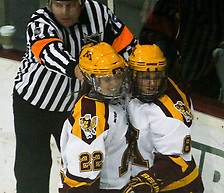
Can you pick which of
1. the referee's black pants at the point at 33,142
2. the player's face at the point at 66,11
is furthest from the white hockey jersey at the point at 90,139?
the referee's black pants at the point at 33,142

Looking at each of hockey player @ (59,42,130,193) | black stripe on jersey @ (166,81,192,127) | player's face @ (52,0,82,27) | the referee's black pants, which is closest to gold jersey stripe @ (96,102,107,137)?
hockey player @ (59,42,130,193)

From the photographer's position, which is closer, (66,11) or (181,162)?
(181,162)

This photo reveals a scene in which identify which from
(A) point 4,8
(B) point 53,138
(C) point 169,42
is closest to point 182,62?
(C) point 169,42

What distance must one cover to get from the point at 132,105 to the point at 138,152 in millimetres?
158

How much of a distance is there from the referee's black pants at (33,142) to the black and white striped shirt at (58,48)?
4 cm

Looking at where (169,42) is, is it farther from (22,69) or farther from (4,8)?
(4,8)

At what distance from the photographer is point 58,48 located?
1.75 m

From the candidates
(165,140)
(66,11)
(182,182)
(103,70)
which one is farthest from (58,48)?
(182,182)

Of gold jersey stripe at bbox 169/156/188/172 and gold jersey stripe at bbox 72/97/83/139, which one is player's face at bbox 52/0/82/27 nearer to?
gold jersey stripe at bbox 72/97/83/139

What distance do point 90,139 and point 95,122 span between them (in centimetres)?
5

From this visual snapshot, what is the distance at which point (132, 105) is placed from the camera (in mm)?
1653

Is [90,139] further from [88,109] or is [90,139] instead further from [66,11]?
[66,11]

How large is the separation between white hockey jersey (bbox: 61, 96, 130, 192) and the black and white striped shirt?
0.18 m

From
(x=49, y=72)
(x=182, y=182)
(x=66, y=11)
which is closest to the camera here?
(x=182, y=182)
